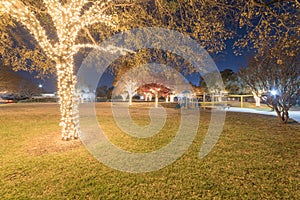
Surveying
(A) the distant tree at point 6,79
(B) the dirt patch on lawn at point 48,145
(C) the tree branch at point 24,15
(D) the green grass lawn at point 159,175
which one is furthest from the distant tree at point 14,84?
(D) the green grass lawn at point 159,175

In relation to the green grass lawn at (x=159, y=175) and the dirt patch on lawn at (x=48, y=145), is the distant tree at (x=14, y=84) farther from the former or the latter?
the green grass lawn at (x=159, y=175)

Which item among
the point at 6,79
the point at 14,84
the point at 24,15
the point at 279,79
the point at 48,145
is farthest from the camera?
the point at 14,84

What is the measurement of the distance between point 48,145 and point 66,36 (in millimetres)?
3280

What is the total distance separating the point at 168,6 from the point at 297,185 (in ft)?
18.2

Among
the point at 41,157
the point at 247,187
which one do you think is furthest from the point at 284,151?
the point at 41,157

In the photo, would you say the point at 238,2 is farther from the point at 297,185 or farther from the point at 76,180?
the point at 76,180

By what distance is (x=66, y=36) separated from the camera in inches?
224

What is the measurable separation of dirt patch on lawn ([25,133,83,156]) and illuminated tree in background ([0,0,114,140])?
0.34 meters

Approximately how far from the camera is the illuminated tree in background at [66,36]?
5477 millimetres

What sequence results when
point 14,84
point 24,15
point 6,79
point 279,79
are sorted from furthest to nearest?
point 14,84 → point 6,79 → point 279,79 → point 24,15

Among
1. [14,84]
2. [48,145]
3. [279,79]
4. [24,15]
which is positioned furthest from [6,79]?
[279,79]

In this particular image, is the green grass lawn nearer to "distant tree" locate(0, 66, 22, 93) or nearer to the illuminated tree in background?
the illuminated tree in background

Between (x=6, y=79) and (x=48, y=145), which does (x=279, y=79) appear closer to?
(x=48, y=145)

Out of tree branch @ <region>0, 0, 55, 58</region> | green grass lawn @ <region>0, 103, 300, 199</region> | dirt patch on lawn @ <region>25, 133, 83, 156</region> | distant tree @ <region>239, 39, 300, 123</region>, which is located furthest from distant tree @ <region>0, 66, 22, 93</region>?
distant tree @ <region>239, 39, 300, 123</region>
